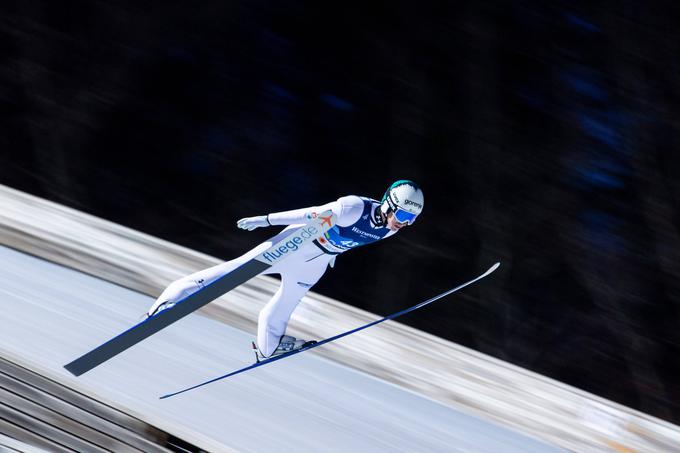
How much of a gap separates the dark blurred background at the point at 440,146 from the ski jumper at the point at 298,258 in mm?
1570

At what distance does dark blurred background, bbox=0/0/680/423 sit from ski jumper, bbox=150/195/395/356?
1.57 meters

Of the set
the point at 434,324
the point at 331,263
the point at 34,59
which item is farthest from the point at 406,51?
the point at 34,59

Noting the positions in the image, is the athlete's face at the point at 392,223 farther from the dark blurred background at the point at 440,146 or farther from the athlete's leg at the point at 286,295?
the dark blurred background at the point at 440,146

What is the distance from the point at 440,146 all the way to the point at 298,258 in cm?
174

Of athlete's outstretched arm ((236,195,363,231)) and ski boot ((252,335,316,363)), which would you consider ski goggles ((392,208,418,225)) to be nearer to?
athlete's outstretched arm ((236,195,363,231))

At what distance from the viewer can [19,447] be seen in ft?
8.37

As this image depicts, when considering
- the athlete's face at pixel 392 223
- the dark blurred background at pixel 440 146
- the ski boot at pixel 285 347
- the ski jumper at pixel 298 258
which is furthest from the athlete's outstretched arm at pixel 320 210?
the dark blurred background at pixel 440 146

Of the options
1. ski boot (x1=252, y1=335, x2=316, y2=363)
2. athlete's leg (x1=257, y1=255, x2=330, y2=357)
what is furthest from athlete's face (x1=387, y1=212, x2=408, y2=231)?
ski boot (x1=252, y1=335, x2=316, y2=363)

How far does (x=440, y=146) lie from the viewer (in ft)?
14.4

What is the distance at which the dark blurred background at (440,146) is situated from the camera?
163 inches

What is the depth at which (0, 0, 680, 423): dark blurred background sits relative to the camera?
415 cm

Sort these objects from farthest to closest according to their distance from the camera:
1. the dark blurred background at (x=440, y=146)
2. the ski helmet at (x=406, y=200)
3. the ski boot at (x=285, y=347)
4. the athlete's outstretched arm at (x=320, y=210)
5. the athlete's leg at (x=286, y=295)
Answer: the dark blurred background at (x=440, y=146), the ski boot at (x=285, y=347), the athlete's leg at (x=286, y=295), the athlete's outstretched arm at (x=320, y=210), the ski helmet at (x=406, y=200)

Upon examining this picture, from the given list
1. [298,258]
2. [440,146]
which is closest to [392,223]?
[298,258]

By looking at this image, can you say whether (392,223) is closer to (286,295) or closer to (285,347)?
(286,295)
